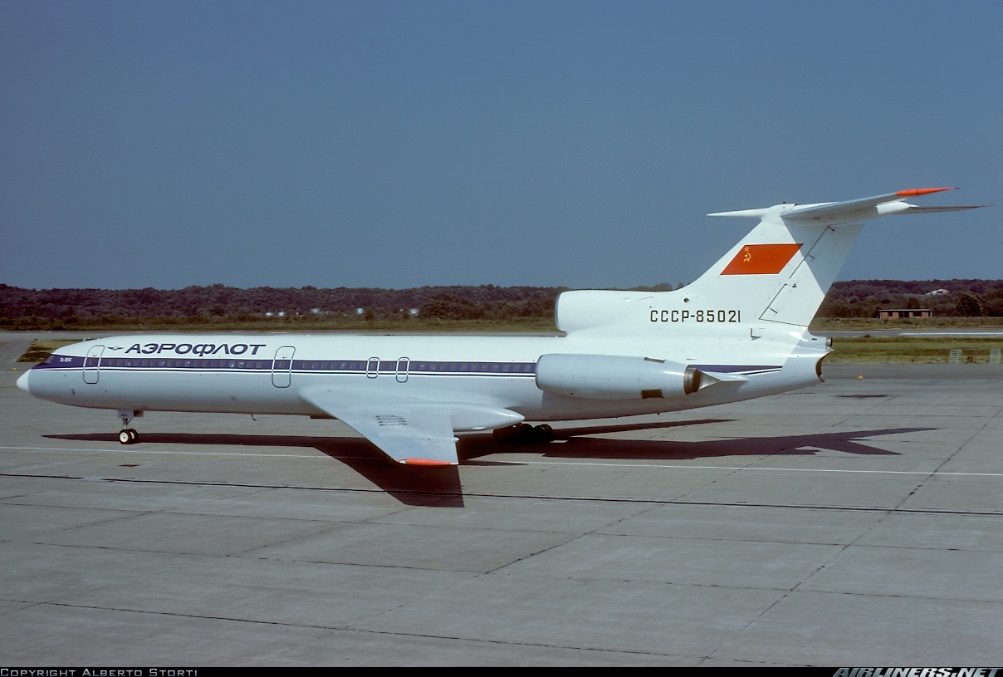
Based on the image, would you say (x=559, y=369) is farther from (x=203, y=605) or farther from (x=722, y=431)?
(x=203, y=605)

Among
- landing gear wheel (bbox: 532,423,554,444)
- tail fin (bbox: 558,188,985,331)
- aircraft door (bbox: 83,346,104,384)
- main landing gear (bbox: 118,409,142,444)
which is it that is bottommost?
landing gear wheel (bbox: 532,423,554,444)

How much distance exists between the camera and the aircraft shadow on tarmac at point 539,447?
20.8 metres

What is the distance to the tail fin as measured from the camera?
20.3 m

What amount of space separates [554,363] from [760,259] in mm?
4631

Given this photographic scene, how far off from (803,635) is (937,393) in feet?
91.2

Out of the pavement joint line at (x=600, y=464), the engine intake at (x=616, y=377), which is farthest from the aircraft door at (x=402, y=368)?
the engine intake at (x=616, y=377)

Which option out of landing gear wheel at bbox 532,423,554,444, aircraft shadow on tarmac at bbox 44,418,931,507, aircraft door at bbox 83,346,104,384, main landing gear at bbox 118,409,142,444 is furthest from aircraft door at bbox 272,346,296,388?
landing gear wheel at bbox 532,423,554,444

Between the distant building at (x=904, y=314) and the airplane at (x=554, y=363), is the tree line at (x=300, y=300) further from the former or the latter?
the airplane at (x=554, y=363)

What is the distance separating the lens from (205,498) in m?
18.7

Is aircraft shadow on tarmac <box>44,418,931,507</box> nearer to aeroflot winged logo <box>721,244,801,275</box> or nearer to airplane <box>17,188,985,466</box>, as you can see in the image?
airplane <box>17,188,985,466</box>

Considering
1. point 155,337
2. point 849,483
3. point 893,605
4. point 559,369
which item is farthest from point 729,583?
point 155,337

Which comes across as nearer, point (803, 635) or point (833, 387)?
point (803, 635)

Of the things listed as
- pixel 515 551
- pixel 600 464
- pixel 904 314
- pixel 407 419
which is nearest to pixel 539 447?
pixel 600 464

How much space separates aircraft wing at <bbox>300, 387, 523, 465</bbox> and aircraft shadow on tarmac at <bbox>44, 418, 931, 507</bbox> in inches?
41.2
